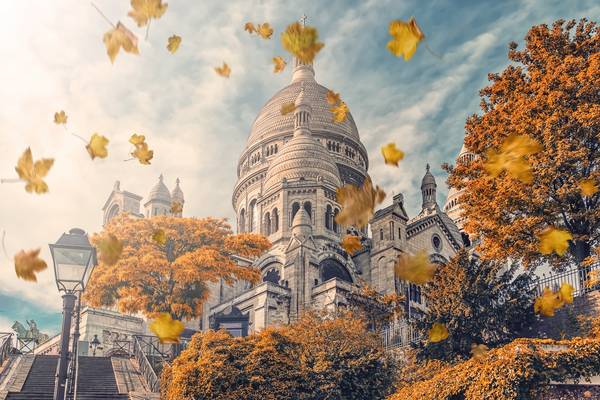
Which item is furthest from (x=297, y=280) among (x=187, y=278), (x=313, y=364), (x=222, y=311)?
(x=313, y=364)

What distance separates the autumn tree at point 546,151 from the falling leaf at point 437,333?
9.26 ft

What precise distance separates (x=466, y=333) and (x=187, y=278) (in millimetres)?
14056

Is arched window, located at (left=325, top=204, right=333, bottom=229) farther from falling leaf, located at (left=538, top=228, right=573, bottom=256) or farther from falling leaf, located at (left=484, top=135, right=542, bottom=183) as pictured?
falling leaf, located at (left=538, top=228, right=573, bottom=256)

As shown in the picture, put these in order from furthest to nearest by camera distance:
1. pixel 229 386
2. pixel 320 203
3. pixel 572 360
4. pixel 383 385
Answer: pixel 320 203 < pixel 383 385 < pixel 229 386 < pixel 572 360

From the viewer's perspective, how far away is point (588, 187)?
19844 mm

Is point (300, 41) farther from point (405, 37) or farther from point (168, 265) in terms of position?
point (168, 265)

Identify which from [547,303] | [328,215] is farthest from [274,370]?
[328,215]

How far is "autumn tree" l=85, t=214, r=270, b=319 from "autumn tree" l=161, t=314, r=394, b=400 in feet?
24.6

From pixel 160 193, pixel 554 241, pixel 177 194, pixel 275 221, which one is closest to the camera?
pixel 554 241

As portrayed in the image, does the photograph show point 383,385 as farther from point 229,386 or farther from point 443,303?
point 229,386

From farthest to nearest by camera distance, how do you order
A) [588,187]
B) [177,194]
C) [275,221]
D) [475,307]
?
[177,194] < [275,221] < [475,307] < [588,187]

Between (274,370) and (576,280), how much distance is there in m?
10.2

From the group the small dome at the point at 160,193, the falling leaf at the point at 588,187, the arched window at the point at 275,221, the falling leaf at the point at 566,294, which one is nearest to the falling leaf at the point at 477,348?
the falling leaf at the point at 566,294

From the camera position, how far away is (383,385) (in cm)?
2364
